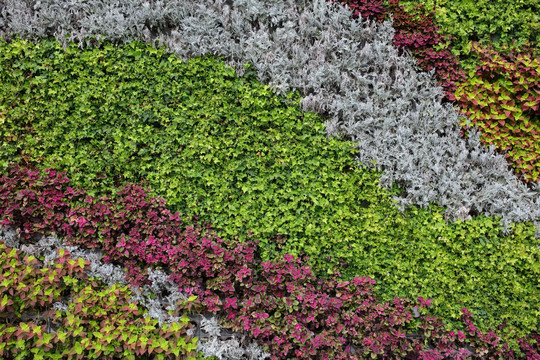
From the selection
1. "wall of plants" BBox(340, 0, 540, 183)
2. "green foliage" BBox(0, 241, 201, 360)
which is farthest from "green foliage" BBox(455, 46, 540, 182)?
"green foliage" BBox(0, 241, 201, 360)

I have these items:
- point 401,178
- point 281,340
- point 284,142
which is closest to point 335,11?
point 284,142

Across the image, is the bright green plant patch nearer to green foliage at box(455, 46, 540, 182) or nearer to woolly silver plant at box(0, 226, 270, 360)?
woolly silver plant at box(0, 226, 270, 360)

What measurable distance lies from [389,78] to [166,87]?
8.23 ft

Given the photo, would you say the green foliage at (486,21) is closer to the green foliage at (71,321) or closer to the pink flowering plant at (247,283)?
the pink flowering plant at (247,283)

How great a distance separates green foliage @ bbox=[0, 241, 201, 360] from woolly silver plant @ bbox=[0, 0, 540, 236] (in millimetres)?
2525

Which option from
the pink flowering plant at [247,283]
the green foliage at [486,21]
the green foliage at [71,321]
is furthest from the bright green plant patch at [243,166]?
the green foliage at [486,21]

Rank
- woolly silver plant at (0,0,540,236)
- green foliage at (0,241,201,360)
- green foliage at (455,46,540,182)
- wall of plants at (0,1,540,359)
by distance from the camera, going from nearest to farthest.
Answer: green foliage at (0,241,201,360), wall of plants at (0,1,540,359), woolly silver plant at (0,0,540,236), green foliage at (455,46,540,182)

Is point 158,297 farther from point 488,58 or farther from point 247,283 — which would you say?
point 488,58

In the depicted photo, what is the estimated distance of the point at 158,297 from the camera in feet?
13.2

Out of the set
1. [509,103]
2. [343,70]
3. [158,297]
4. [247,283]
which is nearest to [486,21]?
[509,103]

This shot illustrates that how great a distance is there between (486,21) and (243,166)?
328cm

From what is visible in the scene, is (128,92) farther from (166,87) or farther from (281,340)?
(281,340)

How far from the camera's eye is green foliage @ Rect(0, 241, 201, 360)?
337 centimetres

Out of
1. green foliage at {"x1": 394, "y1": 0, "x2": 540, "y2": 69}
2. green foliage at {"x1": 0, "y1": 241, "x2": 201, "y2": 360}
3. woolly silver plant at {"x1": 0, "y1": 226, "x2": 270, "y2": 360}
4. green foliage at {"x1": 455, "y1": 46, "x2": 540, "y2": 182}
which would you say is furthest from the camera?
green foliage at {"x1": 394, "y1": 0, "x2": 540, "y2": 69}
